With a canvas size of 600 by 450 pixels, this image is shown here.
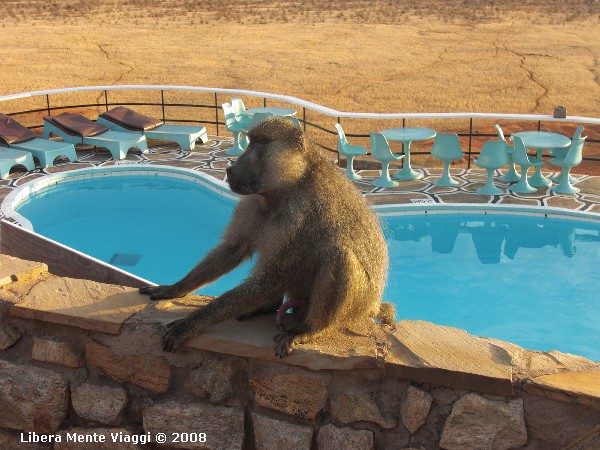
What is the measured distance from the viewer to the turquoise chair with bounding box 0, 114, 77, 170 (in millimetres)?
11062

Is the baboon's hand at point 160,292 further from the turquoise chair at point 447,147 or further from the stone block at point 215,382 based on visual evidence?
the turquoise chair at point 447,147

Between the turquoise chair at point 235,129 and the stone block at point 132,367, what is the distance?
8.74 m

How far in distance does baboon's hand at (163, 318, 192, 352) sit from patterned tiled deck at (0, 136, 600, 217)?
6930 mm

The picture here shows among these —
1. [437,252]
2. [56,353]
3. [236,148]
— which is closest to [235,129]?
[236,148]

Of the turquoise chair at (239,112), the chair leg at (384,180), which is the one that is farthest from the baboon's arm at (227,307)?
the turquoise chair at (239,112)

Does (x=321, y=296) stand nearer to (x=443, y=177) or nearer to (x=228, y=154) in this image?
(x=443, y=177)

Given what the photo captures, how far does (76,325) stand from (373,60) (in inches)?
898

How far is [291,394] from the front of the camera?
2.57 m

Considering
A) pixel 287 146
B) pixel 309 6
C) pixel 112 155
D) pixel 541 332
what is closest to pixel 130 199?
pixel 112 155

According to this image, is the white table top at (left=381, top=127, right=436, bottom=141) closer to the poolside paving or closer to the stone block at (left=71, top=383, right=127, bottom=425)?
the poolside paving

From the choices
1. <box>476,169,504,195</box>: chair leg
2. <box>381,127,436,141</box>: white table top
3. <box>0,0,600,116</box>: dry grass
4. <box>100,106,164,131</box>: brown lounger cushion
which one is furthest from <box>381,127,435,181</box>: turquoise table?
<box>0,0,600,116</box>: dry grass

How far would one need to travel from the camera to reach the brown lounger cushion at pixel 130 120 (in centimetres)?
1205

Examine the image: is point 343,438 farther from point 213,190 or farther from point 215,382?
point 213,190

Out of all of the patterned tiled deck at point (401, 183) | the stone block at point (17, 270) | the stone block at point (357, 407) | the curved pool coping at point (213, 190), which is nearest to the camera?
the stone block at point (357, 407)
